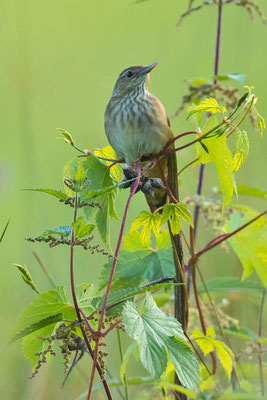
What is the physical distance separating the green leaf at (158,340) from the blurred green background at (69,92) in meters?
1.19

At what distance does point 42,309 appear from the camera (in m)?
1.40

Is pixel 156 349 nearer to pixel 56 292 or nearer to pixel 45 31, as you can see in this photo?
pixel 56 292

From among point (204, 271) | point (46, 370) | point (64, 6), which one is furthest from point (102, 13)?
point (46, 370)

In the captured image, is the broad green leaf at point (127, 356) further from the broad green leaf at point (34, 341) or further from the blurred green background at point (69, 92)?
the blurred green background at point (69, 92)

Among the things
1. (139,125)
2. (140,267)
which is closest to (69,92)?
(139,125)

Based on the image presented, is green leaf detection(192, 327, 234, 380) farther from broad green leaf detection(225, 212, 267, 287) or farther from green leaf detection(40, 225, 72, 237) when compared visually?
green leaf detection(40, 225, 72, 237)

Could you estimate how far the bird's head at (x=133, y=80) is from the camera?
252cm

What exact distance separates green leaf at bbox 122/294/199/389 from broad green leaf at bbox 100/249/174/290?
0.53 metres

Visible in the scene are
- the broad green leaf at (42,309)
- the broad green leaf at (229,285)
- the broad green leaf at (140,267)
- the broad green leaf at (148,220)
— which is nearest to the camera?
the broad green leaf at (42,309)

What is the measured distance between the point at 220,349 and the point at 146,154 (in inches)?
24.2

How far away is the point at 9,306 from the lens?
3.18 metres

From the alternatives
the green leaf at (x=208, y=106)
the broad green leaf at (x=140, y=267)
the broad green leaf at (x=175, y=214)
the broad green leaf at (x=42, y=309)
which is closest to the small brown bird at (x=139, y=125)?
the broad green leaf at (x=140, y=267)

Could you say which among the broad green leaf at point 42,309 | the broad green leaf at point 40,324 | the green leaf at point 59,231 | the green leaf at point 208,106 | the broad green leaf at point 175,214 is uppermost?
the green leaf at point 208,106

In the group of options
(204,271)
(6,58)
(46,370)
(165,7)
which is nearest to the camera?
(46,370)
